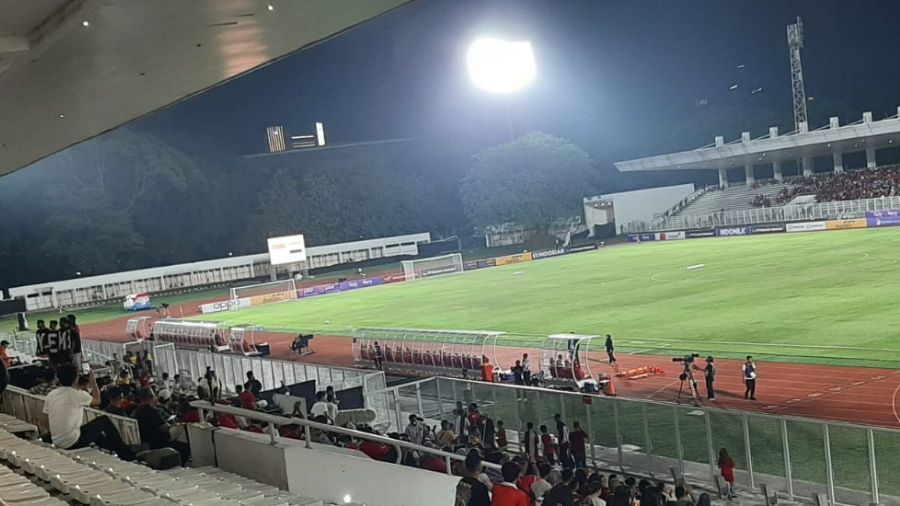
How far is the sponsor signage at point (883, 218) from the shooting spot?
49.6 metres

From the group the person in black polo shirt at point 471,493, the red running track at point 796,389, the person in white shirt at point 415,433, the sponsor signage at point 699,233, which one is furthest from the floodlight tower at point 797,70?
the person in black polo shirt at point 471,493

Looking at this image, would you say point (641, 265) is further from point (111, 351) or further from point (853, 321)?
point (111, 351)

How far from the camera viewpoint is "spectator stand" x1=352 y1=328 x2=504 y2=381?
21484 mm

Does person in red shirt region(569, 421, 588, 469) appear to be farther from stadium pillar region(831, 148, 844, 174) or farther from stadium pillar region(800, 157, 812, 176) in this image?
stadium pillar region(800, 157, 812, 176)

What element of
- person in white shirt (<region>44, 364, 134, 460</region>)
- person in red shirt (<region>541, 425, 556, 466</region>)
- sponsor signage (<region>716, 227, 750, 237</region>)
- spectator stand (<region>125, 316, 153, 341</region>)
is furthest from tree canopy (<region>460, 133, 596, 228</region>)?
person in white shirt (<region>44, 364, 134, 460</region>)

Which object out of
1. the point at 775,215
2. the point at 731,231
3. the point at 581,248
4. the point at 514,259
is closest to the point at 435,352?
the point at 514,259

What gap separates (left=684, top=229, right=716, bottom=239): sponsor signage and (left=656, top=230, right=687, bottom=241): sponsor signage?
30cm

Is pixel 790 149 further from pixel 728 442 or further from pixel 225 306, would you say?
pixel 728 442

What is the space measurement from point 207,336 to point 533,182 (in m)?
48.0

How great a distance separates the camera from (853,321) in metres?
22.7

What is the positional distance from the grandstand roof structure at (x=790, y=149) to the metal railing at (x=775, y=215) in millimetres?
4973

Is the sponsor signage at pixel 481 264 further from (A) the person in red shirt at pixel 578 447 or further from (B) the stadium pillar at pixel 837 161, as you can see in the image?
(A) the person in red shirt at pixel 578 447

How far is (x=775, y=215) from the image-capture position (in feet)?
195

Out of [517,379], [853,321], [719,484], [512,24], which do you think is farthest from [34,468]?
[512,24]
